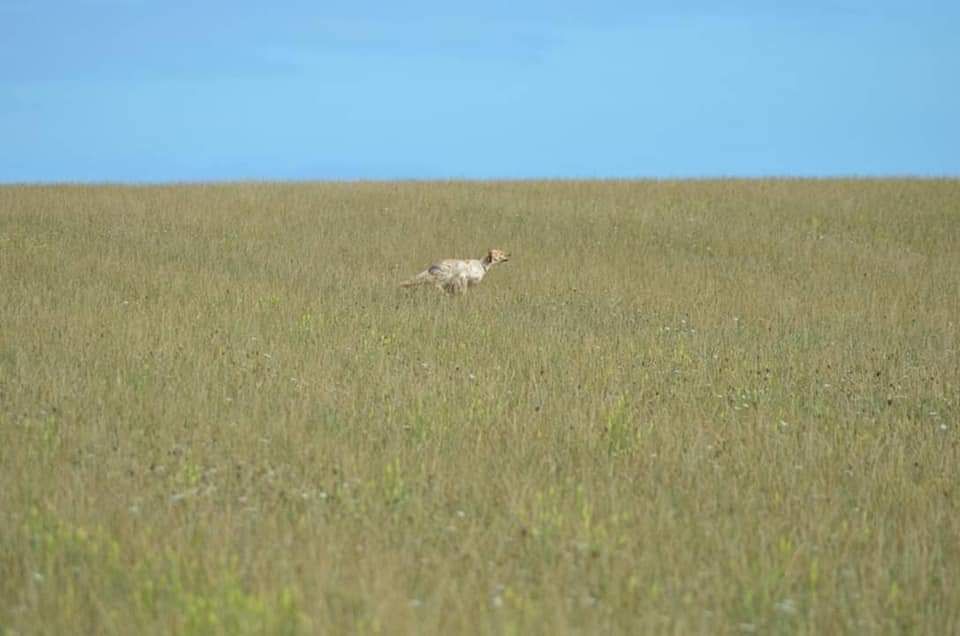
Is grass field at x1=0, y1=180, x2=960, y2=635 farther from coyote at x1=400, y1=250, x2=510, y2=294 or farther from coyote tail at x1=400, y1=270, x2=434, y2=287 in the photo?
coyote at x1=400, y1=250, x2=510, y2=294

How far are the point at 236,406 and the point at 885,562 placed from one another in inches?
197

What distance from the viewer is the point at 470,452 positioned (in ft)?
26.9

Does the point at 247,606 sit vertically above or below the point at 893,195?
below

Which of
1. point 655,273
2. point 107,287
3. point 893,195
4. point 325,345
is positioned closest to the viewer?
point 325,345

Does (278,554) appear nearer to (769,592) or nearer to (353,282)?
(769,592)

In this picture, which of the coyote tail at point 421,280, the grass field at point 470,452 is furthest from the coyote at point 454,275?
the grass field at point 470,452

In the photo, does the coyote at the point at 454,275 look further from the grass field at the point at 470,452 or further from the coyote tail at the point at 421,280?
the grass field at the point at 470,452

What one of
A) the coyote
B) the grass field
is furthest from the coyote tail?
the grass field

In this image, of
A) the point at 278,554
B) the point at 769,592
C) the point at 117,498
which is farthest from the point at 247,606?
the point at 769,592

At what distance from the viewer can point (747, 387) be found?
11.0 meters

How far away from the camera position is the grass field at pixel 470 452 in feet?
18.8

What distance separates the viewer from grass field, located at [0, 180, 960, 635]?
5.73 m

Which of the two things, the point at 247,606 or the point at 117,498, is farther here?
the point at 117,498

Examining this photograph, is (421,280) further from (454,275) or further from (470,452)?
(470,452)
